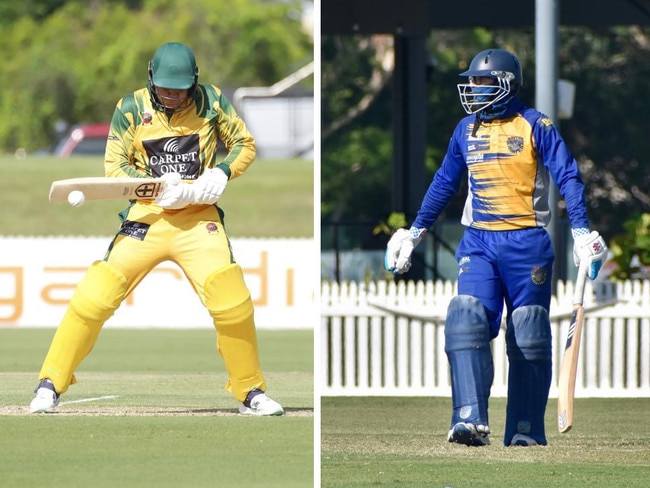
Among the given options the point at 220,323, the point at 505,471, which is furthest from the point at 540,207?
the point at 220,323

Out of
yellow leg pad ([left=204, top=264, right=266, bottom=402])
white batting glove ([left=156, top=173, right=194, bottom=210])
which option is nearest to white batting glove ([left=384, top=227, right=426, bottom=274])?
yellow leg pad ([left=204, top=264, right=266, bottom=402])

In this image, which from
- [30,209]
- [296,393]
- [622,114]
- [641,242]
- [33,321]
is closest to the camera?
[296,393]

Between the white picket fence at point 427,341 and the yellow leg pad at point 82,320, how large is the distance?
3766 mm

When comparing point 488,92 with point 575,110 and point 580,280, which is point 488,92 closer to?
point 580,280

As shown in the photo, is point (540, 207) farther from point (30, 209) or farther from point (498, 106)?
point (30, 209)

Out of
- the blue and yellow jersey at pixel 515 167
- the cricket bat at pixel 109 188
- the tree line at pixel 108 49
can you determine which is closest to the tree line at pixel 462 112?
the cricket bat at pixel 109 188

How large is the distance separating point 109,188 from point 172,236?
55cm

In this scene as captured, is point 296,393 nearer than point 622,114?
Yes

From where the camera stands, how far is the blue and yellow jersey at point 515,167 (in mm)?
7562

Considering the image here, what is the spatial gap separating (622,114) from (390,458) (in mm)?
16678

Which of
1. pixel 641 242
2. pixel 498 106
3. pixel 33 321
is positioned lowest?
pixel 33 321

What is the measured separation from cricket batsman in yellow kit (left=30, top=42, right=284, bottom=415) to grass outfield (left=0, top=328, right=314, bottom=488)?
259mm

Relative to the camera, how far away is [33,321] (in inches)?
647

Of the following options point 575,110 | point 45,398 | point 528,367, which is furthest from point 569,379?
point 575,110
